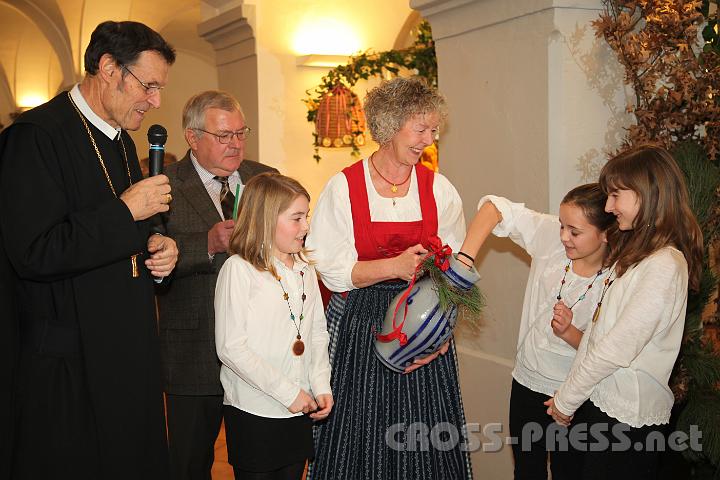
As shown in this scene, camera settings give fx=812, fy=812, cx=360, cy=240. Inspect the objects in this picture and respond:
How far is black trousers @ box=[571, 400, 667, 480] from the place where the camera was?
2.38 m

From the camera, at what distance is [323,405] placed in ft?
8.24

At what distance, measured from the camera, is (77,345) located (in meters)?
2.14

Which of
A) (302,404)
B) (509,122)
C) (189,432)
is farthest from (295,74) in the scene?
(302,404)

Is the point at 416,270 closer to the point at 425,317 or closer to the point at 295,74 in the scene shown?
the point at 425,317

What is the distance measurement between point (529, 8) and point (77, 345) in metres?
2.24

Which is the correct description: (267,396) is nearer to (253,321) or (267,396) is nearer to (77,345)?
(253,321)

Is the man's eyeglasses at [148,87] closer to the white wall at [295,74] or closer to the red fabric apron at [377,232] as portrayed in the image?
the red fabric apron at [377,232]

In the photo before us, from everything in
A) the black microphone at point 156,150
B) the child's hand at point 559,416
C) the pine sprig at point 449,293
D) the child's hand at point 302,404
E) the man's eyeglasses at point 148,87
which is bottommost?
the child's hand at point 559,416

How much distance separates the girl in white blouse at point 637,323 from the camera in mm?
2303

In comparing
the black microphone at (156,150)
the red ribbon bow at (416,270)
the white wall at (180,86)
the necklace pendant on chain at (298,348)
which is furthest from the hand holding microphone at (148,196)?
the white wall at (180,86)

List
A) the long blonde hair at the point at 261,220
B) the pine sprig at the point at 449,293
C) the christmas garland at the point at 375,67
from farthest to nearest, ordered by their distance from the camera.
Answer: the christmas garland at the point at 375,67 → the pine sprig at the point at 449,293 → the long blonde hair at the point at 261,220

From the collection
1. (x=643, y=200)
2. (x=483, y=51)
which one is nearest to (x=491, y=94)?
(x=483, y=51)

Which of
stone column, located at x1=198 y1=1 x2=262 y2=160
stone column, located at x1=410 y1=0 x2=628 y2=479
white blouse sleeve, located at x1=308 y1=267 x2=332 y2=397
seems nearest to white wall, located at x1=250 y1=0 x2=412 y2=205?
stone column, located at x1=198 y1=1 x2=262 y2=160

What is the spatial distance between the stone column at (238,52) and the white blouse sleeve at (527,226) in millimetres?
3084
